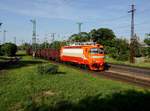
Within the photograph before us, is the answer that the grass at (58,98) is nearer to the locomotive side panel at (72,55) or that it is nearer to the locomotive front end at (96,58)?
the locomotive front end at (96,58)

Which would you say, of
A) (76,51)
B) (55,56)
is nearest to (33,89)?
(76,51)

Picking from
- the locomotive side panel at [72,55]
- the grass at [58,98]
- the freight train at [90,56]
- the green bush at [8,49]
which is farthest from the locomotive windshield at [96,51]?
the green bush at [8,49]

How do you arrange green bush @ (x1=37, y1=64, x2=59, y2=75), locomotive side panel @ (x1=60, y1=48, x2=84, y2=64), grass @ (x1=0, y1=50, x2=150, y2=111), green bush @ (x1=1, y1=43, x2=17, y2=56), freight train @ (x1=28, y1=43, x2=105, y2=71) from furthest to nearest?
1. green bush @ (x1=1, y1=43, x2=17, y2=56)
2. locomotive side panel @ (x1=60, y1=48, x2=84, y2=64)
3. freight train @ (x1=28, y1=43, x2=105, y2=71)
4. green bush @ (x1=37, y1=64, x2=59, y2=75)
5. grass @ (x1=0, y1=50, x2=150, y2=111)

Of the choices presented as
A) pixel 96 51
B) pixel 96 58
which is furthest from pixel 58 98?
pixel 96 51

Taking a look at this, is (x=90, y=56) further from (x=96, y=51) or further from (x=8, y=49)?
(x=8, y=49)


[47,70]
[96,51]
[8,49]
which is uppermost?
[8,49]

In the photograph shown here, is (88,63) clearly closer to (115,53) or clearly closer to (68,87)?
(68,87)

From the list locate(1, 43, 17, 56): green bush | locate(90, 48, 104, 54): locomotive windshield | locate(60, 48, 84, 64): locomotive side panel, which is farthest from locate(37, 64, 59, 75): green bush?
locate(1, 43, 17, 56): green bush

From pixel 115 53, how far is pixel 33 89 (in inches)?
1928

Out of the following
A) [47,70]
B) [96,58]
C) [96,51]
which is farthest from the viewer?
[96,51]

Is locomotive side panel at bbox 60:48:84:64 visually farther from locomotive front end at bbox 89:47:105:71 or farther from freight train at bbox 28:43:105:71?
locomotive front end at bbox 89:47:105:71

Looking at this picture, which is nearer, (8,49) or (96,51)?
(96,51)

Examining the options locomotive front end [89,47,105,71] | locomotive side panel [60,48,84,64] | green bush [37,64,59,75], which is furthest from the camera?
locomotive side panel [60,48,84,64]

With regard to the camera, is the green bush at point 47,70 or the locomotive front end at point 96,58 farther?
the locomotive front end at point 96,58
